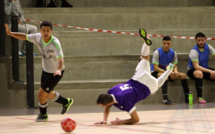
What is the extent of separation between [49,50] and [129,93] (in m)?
1.38

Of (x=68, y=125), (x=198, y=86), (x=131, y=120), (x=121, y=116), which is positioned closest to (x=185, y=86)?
(x=198, y=86)

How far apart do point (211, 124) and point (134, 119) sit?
869 millimetres

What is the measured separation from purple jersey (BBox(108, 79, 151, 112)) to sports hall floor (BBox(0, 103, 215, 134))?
0.25 metres

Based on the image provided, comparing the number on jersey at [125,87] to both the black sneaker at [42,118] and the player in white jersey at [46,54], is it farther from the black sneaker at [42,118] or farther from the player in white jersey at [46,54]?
the black sneaker at [42,118]

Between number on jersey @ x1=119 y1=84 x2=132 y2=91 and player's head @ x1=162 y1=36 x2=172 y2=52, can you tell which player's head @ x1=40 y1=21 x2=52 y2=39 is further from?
player's head @ x1=162 y1=36 x2=172 y2=52

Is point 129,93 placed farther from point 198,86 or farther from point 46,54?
point 198,86

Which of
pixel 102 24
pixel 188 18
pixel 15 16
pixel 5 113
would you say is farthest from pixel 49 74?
pixel 188 18

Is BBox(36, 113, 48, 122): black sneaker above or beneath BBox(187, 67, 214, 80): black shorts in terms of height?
beneath

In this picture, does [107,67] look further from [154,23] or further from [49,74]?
[49,74]

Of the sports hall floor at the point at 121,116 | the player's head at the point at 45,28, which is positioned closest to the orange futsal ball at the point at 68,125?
the sports hall floor at the point at 121,116

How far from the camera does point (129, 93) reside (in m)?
4.70

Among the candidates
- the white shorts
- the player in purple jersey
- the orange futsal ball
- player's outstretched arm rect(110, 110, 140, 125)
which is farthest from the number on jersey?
the orange futsal ball

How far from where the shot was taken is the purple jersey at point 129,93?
462 cm

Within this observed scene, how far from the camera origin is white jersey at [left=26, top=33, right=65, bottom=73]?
5.35 m
